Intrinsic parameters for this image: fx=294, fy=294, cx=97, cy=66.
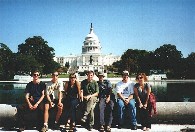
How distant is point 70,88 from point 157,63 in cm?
7683

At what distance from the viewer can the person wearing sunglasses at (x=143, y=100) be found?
7.86 m

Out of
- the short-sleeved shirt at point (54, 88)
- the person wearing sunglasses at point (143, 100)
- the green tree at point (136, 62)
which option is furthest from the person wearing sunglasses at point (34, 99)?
the green tree at point (136, 62)

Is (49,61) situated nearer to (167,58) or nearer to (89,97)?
(167,58)

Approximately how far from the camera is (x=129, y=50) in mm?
109812

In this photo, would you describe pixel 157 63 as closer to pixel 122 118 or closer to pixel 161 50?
pixel 161 50

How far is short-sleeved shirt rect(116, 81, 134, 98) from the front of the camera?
8312 millimetres

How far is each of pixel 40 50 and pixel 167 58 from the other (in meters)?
36.1

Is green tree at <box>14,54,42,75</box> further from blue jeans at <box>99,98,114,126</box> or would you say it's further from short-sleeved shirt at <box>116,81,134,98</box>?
blue jeans at <box>99,98,114,126</box>

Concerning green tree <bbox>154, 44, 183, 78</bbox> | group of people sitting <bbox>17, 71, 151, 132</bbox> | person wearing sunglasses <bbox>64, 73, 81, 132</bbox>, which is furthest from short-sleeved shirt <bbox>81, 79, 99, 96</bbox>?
green tree <bbox>154, 44, 183, 78</bbox>

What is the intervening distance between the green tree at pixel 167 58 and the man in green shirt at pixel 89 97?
68683 millimetres

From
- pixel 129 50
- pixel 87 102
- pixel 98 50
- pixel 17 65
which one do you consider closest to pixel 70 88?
pixel 87 102

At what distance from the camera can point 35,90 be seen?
789cm

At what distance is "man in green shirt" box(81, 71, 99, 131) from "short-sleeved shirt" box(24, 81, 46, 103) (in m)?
1.14

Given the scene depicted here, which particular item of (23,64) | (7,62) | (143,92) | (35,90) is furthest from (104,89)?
(23,64)
